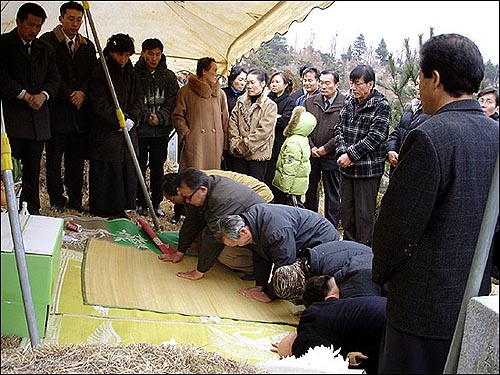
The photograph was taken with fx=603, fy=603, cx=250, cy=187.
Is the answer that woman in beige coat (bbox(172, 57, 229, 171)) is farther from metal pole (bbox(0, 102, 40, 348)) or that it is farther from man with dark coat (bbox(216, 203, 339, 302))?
metal pole (bbox(0, 102, 40, 348))

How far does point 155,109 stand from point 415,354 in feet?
12.3

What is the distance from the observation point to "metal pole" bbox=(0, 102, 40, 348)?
1996mm

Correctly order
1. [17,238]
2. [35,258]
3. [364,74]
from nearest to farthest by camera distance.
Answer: [17,238] → [35,258] → [364,74]

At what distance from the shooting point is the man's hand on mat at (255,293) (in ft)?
11.9

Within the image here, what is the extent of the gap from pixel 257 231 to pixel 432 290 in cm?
179

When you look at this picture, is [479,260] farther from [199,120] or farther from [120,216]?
[120,216]

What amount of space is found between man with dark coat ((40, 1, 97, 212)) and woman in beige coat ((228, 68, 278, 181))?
1.26 m

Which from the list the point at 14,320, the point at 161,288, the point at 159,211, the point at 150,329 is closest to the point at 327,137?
the point at 159,211

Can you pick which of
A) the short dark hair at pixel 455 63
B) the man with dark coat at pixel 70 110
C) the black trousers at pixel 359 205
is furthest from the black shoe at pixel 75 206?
the short dark hair at pixel 455 63

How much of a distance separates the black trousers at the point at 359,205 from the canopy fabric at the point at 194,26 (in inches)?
51.8

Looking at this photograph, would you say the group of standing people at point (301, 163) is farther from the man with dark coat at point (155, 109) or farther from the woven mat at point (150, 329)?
the woven mat at point (150, 329)

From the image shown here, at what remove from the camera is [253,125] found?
5184mm

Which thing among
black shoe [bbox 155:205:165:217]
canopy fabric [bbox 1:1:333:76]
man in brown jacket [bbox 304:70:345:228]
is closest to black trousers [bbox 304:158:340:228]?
man in brown jacket [bbox 304:70:345:228]

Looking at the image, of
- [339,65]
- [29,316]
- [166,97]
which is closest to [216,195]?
[166,97]
